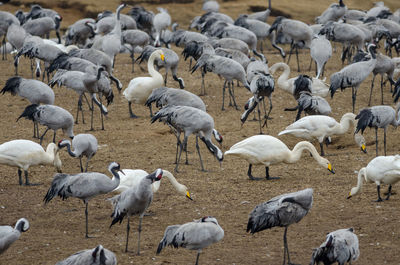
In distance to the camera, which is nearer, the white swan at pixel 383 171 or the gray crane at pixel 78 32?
the white swan at pixel 383 171

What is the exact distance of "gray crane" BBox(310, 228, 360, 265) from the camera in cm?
644

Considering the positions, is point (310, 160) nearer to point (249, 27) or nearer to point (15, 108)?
point (15, 108)

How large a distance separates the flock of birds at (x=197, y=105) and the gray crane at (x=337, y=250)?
0.01 metres

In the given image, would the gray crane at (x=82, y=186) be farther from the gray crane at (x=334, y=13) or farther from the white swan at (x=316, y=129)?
the gray crane at (x=334, y=13)

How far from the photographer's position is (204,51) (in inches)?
631

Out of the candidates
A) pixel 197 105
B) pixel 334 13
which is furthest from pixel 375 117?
pixel 334 13

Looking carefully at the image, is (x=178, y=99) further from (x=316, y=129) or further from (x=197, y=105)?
(x=316, y=129)

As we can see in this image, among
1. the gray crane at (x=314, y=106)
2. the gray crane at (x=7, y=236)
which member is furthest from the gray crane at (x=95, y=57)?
the gray crane at (x=7, y=236)

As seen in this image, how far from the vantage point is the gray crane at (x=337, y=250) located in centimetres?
644

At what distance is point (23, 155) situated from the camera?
9656mm

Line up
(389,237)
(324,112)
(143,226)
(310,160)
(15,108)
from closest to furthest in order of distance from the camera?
(389,237), (143,226), (310,160), (324,112), (15,108)

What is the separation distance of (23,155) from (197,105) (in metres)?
3.42

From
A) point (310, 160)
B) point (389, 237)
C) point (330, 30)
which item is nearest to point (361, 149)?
point (310, 160)

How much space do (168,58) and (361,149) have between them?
18.5 ft
